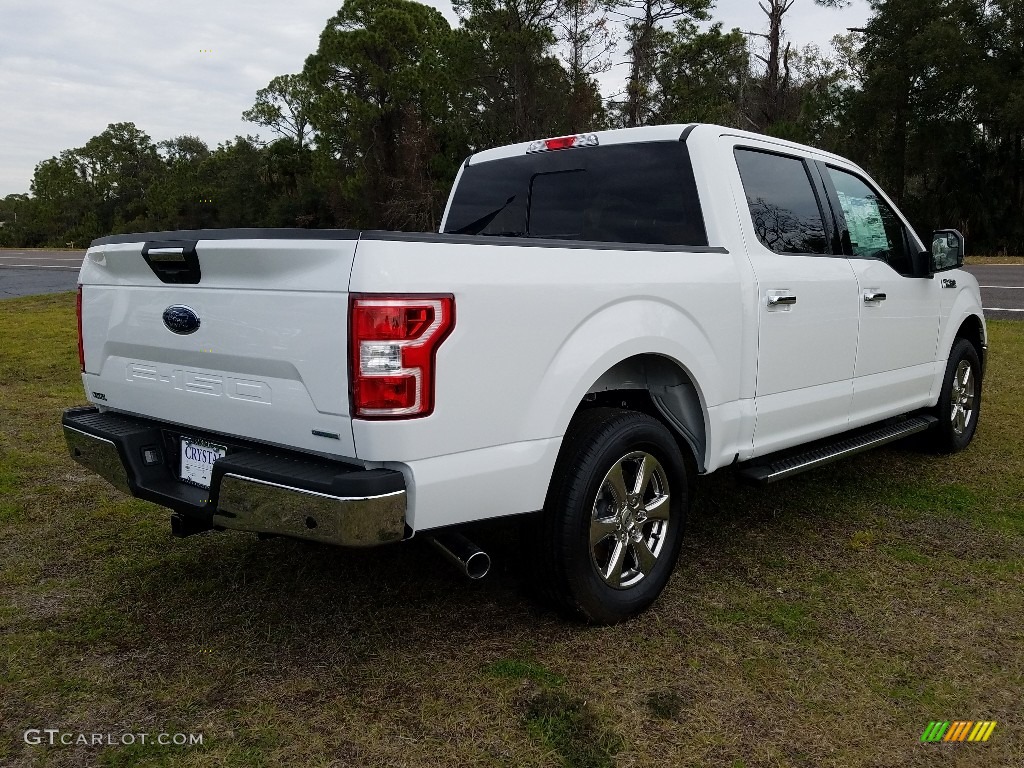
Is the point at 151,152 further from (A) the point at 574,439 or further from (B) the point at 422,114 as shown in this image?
(A) the point at 574,439

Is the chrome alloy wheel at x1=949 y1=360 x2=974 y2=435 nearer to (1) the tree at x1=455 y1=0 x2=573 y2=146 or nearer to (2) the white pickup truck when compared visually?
(2) the white pickup truck

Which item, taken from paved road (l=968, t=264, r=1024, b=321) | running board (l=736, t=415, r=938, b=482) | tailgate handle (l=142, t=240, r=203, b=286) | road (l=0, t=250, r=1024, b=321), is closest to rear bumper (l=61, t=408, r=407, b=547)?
tailgate handle (l=142, t=240, r=203, b=286)

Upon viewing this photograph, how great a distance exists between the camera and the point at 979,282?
19.1 meters

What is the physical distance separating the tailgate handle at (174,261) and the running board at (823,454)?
8.09ft

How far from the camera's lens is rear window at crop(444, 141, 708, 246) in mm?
3783

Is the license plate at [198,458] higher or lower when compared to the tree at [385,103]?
lower

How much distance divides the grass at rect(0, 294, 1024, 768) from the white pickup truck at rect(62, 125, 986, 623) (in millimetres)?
382

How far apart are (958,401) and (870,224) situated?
176 cm

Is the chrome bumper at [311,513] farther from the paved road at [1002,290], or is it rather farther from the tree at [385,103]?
the tree at [385,103]

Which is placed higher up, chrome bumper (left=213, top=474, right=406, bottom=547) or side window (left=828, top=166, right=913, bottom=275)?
side window (left=828, top=166, right=913, bottom=275)

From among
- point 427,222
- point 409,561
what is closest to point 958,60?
point 427,222

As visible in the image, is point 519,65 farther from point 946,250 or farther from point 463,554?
point 463,554

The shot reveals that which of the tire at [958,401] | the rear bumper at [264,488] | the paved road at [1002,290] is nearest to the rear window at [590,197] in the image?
the rear bumper at [264,488]
